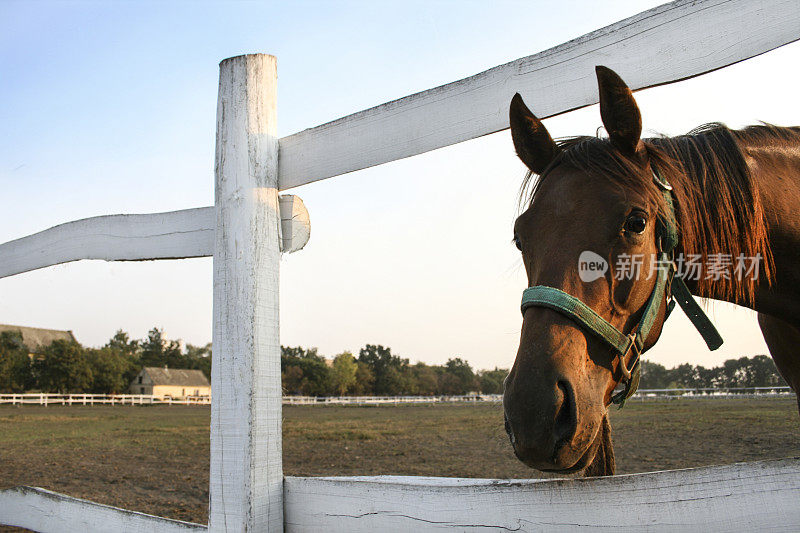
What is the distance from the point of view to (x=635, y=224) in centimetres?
A: 145

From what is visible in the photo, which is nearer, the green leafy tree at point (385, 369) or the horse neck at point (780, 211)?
the horse neck at point (780, 211)

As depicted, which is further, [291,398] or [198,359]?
[198,359]

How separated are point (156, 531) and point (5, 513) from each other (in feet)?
4.69

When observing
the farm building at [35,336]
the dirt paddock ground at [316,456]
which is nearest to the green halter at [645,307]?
the dirt paddock ground at [316,456]

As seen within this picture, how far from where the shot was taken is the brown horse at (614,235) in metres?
1.21

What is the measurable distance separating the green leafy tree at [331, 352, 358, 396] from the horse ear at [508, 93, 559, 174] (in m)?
60.9

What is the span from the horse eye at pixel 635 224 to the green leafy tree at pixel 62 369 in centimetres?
5102

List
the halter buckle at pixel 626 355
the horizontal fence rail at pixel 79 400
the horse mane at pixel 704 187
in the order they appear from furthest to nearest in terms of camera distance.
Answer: the horizontal fence rail at pixel 79 400 < the horse mane at pixel 704 187 < the halter buckle at pixel 626 355

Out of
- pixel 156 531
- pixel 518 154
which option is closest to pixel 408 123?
pixel 518 154

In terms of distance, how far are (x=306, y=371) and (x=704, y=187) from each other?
59.7 meters

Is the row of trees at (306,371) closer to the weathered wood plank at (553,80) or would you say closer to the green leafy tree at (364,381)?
the green leafy tree at (364,381)

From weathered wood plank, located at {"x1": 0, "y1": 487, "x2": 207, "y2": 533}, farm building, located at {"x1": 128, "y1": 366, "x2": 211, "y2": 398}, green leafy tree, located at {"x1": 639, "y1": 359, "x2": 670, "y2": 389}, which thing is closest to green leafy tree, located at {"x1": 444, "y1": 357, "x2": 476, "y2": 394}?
green leafy tree, located at {"x1": 639, "y1": 359, "x2": 670, "y2": 389}

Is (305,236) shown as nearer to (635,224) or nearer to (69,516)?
(635,224)

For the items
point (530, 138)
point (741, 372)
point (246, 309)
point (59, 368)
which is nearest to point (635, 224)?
point (530, 138)
